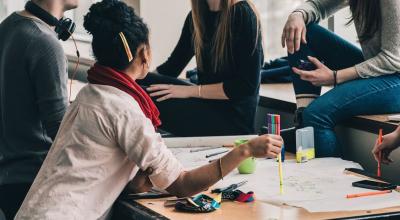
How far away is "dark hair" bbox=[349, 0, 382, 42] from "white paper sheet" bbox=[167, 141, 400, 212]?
459 mm

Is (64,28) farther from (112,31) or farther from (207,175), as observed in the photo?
(207,175)

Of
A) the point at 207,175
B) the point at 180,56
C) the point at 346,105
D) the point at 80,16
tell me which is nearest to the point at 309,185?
the point at 207,175

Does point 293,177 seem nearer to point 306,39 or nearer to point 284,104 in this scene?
point 306,39

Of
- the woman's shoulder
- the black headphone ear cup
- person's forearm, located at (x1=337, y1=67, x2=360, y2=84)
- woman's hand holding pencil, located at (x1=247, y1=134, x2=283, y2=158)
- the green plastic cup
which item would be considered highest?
the black headphone ear cup

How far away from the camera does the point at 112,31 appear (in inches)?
74.5

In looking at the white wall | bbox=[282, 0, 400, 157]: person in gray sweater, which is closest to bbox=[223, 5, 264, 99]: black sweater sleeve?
bbox=[282, 0, 400, 157]: person in gray sweater

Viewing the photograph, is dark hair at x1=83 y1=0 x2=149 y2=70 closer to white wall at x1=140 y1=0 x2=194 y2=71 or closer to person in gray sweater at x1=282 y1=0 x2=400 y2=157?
person in gray sweater at x1=282 y1=0 x2=400 y2=157

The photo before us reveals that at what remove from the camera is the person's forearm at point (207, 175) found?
6.15ft

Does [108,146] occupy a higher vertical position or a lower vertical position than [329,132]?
higher

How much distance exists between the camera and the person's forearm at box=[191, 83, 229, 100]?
2848mm

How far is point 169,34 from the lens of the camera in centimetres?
405

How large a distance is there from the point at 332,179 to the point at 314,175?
0.24 ft

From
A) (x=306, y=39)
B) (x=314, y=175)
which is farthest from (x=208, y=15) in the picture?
(x=314, y=175)

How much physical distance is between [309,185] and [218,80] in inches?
35.1
